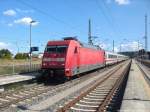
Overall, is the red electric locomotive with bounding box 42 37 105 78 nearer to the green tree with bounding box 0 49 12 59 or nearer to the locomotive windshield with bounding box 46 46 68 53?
the locomotive windshield with bounding box 46 46 68 53

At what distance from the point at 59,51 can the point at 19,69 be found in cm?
1265

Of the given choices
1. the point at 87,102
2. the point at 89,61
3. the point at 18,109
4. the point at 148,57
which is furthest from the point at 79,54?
the point at 148,57

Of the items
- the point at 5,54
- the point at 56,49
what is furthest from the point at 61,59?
the point at 5,54

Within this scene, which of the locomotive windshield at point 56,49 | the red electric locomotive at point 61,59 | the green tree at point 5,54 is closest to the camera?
the red electric locomotive at point 61,59

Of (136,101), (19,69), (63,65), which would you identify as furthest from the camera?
(19,69)

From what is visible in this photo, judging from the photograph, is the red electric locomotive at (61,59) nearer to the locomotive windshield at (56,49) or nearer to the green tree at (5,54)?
the locomotive windshield at (56,49)

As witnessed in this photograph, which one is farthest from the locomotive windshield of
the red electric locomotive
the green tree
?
the green tree

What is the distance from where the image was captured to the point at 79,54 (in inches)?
1139

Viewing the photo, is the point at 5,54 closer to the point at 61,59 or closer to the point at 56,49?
the point at 56,49

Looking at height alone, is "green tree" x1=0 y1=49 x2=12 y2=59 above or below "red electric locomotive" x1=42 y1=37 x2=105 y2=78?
above

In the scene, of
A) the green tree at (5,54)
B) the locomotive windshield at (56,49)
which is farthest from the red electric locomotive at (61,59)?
the green tree at (5,54)

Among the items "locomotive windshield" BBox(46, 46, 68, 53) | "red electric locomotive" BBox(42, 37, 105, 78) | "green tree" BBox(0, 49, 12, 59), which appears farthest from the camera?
"green tree" BBox(0, 49, 12, 59)

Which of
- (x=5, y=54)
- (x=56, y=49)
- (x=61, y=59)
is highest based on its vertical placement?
(x=5, y=54)

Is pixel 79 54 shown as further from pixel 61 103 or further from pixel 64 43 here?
pixel 61 103
